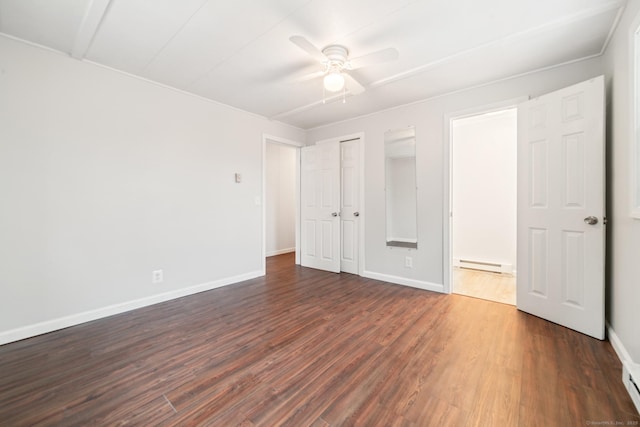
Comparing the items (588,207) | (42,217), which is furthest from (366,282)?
(42,217)

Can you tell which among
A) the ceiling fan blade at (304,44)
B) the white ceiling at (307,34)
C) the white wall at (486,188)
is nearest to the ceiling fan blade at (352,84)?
the white ceiling at (307,34)

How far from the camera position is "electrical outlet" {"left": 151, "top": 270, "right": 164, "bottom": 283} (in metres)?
2.94

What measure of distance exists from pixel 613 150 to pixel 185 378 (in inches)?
144

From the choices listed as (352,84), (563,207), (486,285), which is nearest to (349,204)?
(352,84)

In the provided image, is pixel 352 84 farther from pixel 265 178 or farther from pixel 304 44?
pixel 265 178

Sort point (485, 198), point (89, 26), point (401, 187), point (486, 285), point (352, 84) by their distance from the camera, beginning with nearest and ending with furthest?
point (89, 26), point (352, 84), point (486, 285), point (401, 187), point (485, 198)

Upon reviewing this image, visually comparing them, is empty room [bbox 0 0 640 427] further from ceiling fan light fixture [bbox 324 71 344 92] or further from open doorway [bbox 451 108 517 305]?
open doorway [bbox 451 108 517 305]

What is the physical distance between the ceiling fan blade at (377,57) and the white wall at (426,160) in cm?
103

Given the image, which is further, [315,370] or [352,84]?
[352,84]

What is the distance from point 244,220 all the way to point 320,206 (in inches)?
54.0

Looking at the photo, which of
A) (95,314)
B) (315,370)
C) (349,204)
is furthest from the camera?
(349,204)

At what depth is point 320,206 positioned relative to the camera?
4.58 m

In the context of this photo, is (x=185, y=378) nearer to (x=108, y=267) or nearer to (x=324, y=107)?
(x=108, y=267)

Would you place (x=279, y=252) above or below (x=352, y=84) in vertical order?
below
